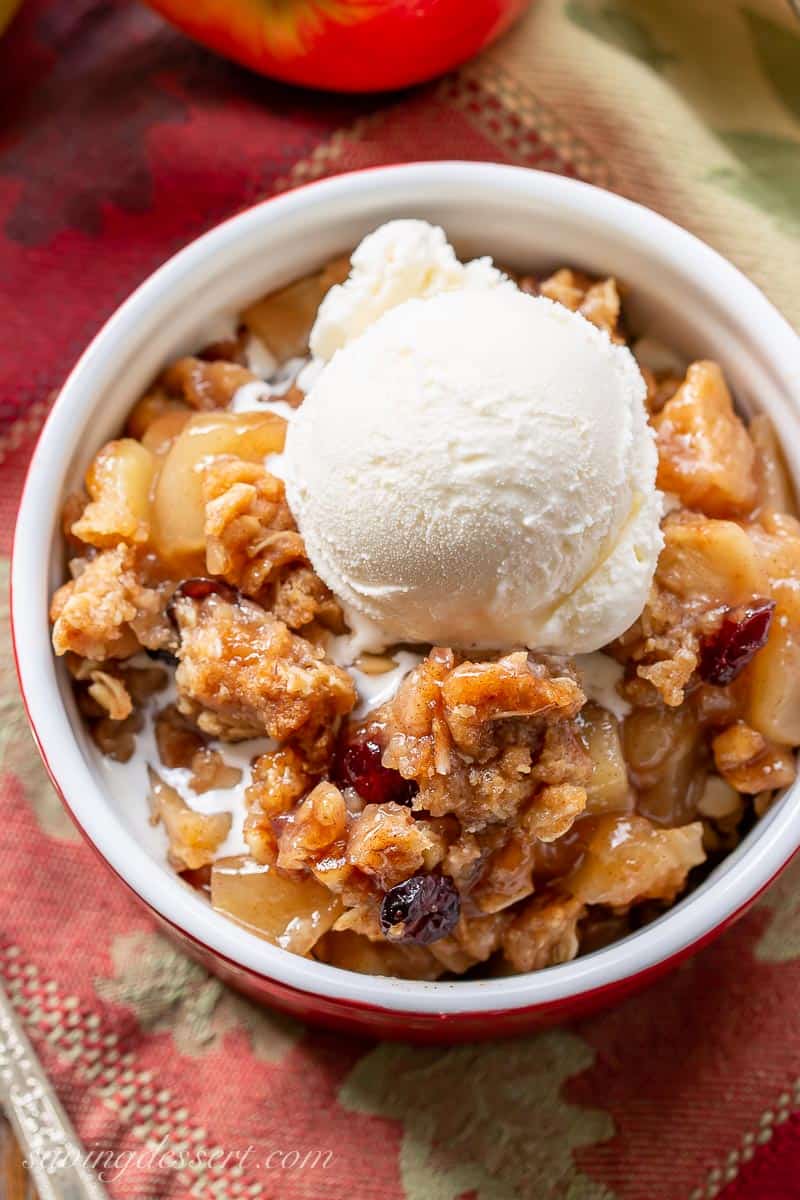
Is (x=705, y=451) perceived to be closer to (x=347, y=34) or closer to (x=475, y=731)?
(x=475, y=731)

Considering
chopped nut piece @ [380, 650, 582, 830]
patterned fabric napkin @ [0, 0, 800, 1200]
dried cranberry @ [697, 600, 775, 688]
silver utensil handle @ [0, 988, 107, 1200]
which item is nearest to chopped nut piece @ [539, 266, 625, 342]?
patterned fabric napkin @ [0, 0, 800, 1200]

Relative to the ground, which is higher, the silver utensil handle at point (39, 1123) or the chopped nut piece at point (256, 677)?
the chopped nut piece at point (256, 677)

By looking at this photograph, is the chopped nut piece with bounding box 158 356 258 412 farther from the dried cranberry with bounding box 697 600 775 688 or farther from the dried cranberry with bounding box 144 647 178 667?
the dried cranberry with bounding box 697 600 775 688

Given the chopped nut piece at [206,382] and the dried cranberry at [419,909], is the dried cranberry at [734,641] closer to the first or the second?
the dried cranberry at [419,909]

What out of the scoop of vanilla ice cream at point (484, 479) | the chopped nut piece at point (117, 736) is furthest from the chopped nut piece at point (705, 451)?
the chopped nut piece at point (117, 736)

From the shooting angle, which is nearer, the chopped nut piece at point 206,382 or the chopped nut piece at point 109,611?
the chopped nut piece at point 109,611

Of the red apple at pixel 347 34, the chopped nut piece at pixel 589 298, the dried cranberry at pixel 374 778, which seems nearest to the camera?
the dried cranberry at pixel 374 778

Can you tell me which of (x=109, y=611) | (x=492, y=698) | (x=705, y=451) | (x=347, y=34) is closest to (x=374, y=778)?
(x=492, y=698)
